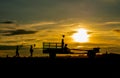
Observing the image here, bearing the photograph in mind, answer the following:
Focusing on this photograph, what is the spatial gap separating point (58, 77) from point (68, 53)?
16448 mm

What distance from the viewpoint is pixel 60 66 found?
35.0 m

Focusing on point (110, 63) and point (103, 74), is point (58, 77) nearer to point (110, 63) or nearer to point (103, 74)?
point (103, 74)

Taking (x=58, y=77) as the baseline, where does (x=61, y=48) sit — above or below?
above

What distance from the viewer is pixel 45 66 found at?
34625 millimetres

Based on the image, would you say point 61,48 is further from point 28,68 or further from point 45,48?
point 28,68

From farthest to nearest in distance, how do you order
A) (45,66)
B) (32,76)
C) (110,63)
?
(110,63), (45,66), (32,76)

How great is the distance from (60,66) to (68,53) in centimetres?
1393

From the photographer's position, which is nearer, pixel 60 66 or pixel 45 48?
pixel 60 66

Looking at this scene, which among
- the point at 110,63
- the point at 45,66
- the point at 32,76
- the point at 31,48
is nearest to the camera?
the point at 32,76

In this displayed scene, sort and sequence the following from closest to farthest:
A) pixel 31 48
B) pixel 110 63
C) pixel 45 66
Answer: pixel 45 66, pixel 110 63, pixel 31 48

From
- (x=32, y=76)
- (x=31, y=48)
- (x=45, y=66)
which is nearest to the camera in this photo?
(x=32, y=76)

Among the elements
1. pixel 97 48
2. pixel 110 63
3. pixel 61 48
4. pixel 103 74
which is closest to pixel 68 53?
pixel 61 48

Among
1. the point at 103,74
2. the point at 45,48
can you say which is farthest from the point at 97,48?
the point at 103,74

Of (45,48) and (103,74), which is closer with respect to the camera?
(103,74)
